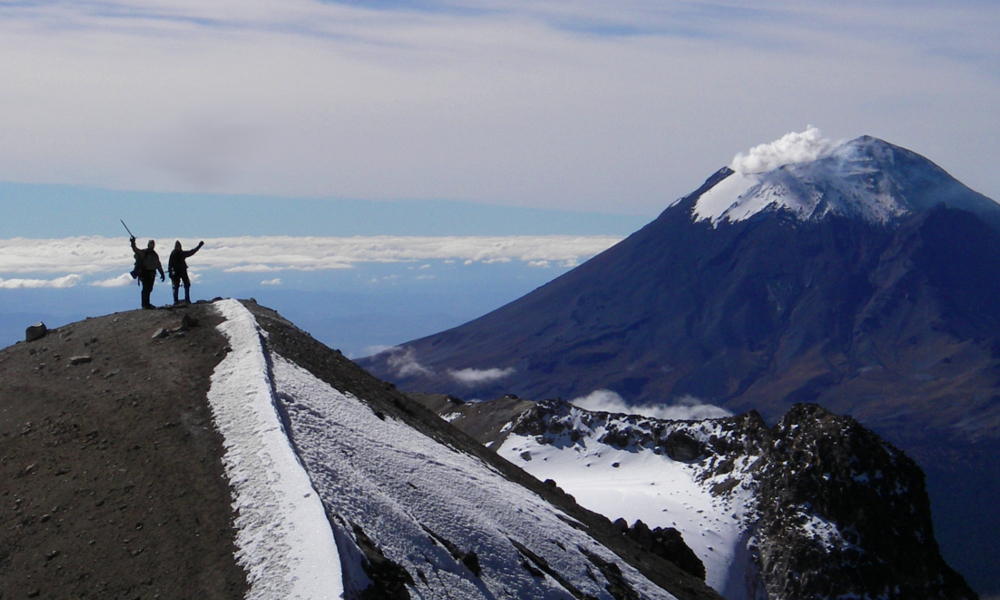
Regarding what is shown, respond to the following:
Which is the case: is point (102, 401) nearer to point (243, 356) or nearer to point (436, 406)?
point (243, 356)

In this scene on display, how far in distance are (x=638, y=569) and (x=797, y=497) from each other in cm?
3561

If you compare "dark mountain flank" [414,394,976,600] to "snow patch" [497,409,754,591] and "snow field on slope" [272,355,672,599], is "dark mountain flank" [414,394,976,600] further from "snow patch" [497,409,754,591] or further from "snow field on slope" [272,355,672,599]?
"snow field on slope" [272,355,672,599]

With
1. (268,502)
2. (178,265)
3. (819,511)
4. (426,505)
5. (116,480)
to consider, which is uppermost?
(178,265)

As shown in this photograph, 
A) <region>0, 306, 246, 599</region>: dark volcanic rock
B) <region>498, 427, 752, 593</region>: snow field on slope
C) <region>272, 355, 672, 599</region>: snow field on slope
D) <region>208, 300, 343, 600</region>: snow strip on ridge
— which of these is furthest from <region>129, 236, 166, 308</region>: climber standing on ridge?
<region>498, 427, 752, 593</region>: snow field on slope

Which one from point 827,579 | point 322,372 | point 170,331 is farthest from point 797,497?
point 170,331

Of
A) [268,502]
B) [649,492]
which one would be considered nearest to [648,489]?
[649,492]

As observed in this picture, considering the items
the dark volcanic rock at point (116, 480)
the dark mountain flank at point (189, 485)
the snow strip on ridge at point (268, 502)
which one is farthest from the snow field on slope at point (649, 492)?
the dark volcanic rock at point (116, 480)

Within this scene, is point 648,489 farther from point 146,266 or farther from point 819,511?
Result: point 146,266

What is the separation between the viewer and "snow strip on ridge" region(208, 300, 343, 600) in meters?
16.9

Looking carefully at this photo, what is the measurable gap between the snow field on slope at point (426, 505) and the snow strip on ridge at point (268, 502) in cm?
75

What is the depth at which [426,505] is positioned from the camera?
81.8ft

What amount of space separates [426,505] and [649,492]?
2099 inches

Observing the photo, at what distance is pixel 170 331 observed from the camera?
3141 cm

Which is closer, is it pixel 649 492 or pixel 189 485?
pixel 189 485
